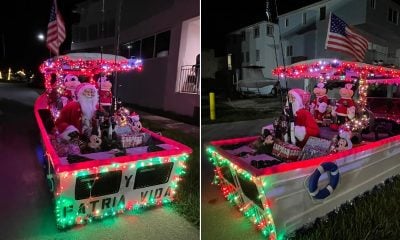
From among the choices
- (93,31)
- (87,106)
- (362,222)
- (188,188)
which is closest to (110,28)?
(93,31)

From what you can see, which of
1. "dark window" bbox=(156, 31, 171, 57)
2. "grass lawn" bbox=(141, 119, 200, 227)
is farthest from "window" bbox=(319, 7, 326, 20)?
"dark window" bbox=(156, 31, 171, 57)

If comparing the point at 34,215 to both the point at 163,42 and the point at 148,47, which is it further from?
the point at 163,42

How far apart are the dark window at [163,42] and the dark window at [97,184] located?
9.18 ft

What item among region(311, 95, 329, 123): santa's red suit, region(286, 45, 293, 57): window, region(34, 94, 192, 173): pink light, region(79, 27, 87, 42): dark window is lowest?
region(34, 94, 192, 173): pink light

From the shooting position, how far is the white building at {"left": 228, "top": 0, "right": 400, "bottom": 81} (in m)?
3.45

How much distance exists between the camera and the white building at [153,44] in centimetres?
340

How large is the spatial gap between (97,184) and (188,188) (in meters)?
1.11

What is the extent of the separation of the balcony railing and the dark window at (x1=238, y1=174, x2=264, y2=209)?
2.44 meters

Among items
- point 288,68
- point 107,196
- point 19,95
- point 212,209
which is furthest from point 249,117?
point 19,95

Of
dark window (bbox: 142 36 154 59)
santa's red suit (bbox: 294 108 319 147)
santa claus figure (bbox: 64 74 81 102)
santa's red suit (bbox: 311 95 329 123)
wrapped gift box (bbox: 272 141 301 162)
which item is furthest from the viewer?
santa's red suit (bbox: 311 95 329 123)

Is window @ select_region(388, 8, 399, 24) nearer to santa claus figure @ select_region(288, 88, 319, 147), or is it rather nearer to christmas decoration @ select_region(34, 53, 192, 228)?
santa claus figure @ select_region(288, 88, 319, 147)

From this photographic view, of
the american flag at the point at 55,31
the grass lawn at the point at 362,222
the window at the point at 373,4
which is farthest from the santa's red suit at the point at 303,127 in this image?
the american flag at the point at 55,31

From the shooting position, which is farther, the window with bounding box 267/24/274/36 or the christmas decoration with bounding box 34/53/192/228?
the window with bounding box 267/24/274/36

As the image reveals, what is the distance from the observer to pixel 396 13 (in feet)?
13.0
